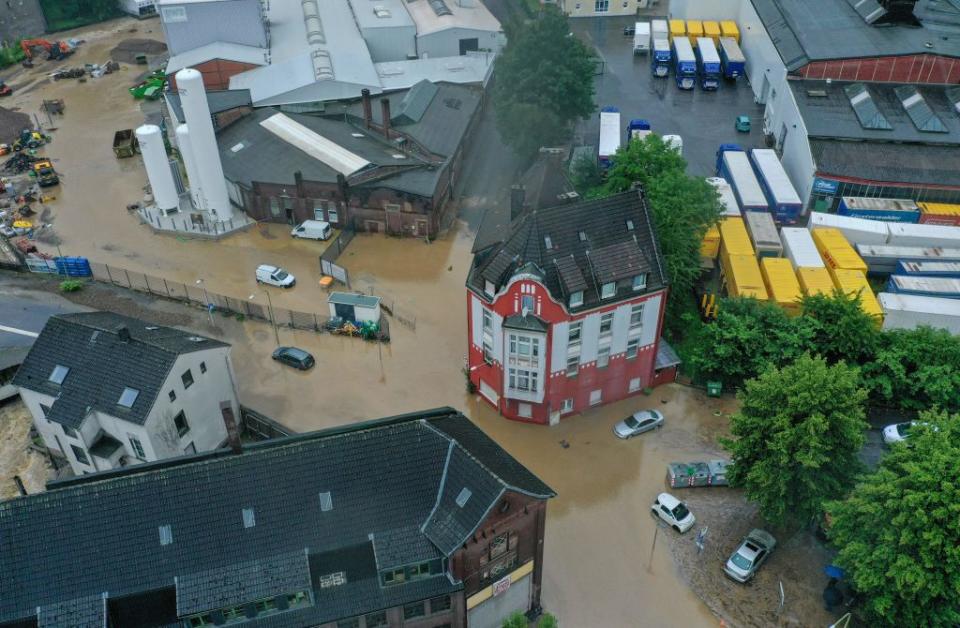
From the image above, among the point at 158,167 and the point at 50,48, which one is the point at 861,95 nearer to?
the point at 158,167

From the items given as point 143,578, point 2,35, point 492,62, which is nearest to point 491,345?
point 143,578

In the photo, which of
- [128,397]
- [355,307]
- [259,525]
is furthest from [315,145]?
[259,525]

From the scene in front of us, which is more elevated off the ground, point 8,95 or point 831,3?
point 831,3

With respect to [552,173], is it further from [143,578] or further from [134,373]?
[143,578]

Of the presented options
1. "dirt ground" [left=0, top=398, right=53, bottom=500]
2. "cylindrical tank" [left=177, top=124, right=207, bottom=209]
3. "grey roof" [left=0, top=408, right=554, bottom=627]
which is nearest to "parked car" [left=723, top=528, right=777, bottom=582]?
"grey roof" [left=0, top=408, right=554, bottom=627]

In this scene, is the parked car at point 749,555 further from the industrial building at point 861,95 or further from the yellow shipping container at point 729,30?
the yellow shipping container at point 729,30

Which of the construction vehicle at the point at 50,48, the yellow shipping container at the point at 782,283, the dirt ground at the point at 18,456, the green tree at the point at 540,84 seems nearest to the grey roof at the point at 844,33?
the green tree at the point at 540,84

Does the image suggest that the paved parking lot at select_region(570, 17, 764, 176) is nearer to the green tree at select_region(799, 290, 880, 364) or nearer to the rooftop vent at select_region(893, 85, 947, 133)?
the rooftop vent at select_region(893, 85, 947, 133)
